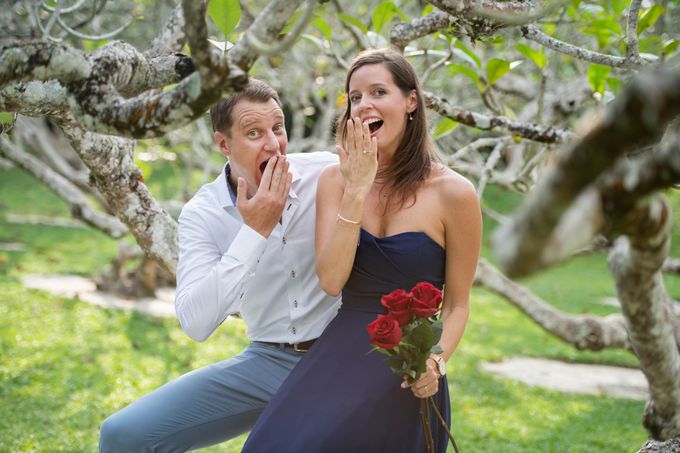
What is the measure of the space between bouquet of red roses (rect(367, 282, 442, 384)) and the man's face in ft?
3.24

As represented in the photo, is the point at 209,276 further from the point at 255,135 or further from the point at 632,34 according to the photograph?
the point at 632,34

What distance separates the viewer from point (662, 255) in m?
1.36

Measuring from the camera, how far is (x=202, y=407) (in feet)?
8.51

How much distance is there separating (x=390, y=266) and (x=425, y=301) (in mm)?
684

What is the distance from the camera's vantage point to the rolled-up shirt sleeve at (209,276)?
2428 millimetres

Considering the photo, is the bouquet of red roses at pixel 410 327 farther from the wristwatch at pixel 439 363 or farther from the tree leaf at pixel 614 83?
the tree leaf at pixel 614 83

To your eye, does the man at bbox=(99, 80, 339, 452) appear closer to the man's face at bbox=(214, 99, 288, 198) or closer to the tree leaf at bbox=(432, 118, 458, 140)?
the man's face at bbox=(214, 99, 288, 198)

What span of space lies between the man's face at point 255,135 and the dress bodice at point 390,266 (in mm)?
468

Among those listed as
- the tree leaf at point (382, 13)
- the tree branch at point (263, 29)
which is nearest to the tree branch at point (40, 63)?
the tree branch at point (263, 29)

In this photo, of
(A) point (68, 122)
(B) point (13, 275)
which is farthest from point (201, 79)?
(B) point (13, 275)

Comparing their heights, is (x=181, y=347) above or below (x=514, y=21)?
below

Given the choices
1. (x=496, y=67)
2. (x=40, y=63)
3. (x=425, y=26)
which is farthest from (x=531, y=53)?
(x=40, y=63)

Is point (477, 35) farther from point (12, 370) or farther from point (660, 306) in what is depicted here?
point (12, 370)

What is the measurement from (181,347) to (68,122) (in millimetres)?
4305
